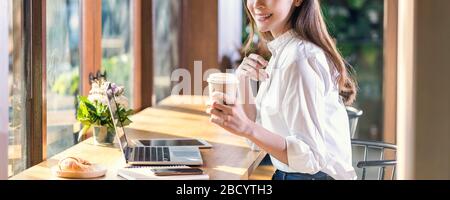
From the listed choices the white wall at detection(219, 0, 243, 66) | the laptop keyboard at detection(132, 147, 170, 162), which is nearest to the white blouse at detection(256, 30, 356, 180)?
the laptop keyboard at detection(132, 147, 170, 162)

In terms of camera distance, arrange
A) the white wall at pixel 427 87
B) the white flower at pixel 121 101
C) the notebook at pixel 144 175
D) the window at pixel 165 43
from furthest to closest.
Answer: the window at pixel 165 43 → the white flower at pixel 121 101 → the notebook at pixel 144 175 → the white wall at pixel 427 87

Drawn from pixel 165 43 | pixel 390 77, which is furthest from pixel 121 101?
pixel 165 43

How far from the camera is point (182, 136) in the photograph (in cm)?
229

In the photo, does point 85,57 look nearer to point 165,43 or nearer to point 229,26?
point 165,43

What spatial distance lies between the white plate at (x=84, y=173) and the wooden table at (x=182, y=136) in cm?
1

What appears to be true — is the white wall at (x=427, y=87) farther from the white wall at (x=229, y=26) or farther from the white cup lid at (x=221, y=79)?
the white wall at (x=229, y=26)

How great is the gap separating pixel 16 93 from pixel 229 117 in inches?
22.4

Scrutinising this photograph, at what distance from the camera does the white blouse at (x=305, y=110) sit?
169cm

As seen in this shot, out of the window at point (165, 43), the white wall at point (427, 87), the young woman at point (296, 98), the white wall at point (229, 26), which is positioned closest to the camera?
the white wall at point (427, 87)

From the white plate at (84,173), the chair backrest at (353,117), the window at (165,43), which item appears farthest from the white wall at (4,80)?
the window at (165,43)

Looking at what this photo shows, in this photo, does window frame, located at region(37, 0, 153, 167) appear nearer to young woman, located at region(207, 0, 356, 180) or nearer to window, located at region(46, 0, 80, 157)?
window, located at region(46, 0, 80, 157)

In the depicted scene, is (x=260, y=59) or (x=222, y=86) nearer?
(x=222, y=86)
